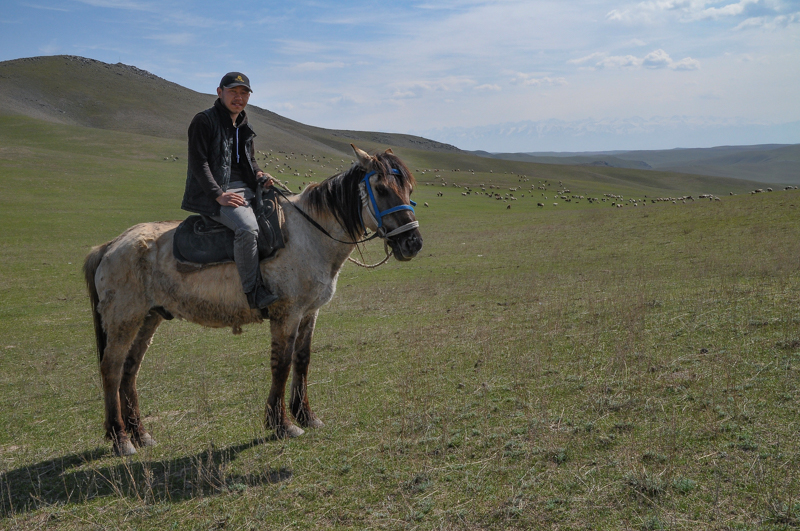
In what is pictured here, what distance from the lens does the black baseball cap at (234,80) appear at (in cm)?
568

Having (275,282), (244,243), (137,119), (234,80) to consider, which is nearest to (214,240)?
(244,243)

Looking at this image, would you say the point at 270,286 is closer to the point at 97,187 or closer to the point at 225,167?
the point at 225,167

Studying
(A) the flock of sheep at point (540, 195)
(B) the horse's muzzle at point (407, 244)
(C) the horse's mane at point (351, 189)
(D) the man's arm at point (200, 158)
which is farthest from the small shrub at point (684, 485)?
(A) the flock of sheep at point (540, 195)

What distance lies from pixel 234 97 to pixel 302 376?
3.32m

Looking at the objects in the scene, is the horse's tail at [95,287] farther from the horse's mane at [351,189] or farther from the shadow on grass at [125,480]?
the horse's mane at [351,189]

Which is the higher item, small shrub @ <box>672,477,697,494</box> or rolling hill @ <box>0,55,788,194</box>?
rolling hill @ <box>0,55,788,194</box>

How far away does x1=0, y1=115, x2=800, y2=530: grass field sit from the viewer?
4.03 meters

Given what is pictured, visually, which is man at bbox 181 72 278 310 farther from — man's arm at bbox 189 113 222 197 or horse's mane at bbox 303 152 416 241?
horse's mane at bbox 303 152 416 241

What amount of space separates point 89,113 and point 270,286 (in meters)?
110

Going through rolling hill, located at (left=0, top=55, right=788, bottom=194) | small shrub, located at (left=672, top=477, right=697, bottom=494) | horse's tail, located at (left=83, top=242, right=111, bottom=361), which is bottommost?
small shrub, located at (left=672, top=477, right=697, bottom=494)

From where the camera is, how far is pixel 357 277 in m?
21.1

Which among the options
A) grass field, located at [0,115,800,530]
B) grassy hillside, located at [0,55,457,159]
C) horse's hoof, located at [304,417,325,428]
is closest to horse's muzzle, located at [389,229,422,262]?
grass field, located at [0,115,800,530]

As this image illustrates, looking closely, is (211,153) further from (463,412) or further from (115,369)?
(463,412)

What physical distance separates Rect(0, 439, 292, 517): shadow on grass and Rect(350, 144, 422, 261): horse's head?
2.56 meters
